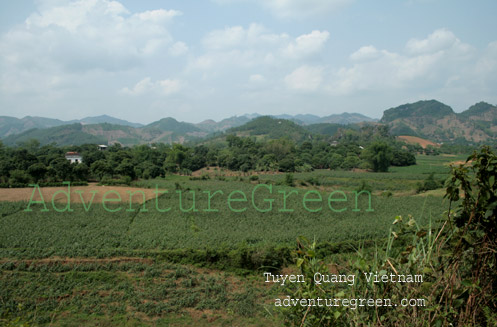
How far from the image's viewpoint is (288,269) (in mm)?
14977

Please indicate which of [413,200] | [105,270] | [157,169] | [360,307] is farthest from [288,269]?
[157,169]

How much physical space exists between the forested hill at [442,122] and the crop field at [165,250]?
110348mm

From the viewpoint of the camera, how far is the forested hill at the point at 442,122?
4661 inches

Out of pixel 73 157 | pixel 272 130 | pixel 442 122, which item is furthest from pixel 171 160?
pixel 442 122

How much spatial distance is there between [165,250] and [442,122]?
6535 inches

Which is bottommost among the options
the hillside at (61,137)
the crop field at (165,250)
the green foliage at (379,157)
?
the crop field at (165,250)

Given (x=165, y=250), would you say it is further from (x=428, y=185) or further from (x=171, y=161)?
(x=171, y=161)

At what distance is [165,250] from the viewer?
1579 cm

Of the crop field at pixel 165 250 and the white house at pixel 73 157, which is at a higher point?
the white house at pixel 73 157

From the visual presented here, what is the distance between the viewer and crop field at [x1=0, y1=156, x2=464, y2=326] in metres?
11.1

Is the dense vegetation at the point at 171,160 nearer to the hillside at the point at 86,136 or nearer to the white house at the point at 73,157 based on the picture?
the white house at the point at 73,157

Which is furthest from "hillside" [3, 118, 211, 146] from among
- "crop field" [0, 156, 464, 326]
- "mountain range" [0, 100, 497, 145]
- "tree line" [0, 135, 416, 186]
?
"crop field" [0, 156, 464, 326]

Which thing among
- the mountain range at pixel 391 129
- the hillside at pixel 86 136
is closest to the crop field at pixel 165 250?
the mountain range at pixel 391 129

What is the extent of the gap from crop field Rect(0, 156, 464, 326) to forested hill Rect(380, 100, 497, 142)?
110348 millimetres
